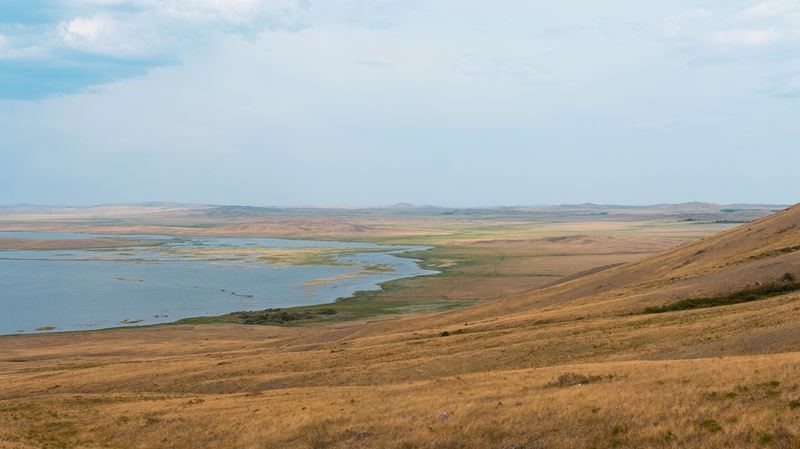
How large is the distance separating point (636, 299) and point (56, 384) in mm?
38794

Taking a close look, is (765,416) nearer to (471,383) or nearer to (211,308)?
(471,383)

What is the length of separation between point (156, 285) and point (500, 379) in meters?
108

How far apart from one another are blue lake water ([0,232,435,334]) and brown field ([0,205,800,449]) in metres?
31.2

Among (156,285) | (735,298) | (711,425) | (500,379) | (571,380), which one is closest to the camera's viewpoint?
(711,425)

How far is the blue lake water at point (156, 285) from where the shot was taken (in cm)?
9738

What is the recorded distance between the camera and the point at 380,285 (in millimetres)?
124000

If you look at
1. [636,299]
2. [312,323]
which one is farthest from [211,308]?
[636,299]

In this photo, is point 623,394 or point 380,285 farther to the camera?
point 380,285

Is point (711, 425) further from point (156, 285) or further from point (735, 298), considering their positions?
point (156, 285)

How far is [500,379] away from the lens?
99.6 ft

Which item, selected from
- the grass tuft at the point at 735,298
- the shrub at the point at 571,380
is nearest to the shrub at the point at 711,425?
the shrub at the point at 571,380

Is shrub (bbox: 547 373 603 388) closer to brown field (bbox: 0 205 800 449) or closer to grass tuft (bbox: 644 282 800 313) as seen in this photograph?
brown field (bbox: 0 205 800 449)

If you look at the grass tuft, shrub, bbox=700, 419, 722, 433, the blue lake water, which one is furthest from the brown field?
the blue lake water

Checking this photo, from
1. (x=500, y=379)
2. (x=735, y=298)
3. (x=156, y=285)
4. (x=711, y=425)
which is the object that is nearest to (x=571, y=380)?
(x=500, y=379)
